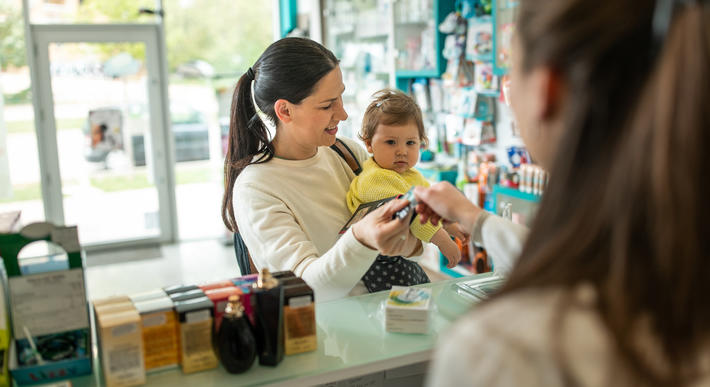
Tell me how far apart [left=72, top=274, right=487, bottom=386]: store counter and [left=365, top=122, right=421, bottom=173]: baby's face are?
746mm

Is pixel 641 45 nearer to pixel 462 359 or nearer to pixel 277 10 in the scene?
pixel 462 359

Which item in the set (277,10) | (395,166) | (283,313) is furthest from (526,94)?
(277,10)

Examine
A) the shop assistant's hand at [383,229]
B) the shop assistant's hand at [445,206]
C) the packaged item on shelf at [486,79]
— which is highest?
the packaged item on shelf at [486,79]

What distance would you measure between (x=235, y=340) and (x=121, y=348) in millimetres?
242

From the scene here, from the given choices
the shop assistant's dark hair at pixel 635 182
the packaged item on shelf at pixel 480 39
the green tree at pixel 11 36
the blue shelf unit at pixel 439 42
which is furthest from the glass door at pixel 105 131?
the shop assistant's dark hair at pixel 635 182

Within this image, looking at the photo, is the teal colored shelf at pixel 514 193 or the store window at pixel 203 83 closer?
the teal colored shelf at pixel 514 193

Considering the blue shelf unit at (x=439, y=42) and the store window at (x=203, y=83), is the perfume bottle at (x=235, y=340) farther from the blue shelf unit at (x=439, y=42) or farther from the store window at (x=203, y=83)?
the store window at (x=203, y=83)

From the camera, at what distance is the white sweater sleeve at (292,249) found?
185 cm

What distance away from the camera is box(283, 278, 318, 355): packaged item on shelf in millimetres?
1445

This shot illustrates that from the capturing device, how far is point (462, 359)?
725mm

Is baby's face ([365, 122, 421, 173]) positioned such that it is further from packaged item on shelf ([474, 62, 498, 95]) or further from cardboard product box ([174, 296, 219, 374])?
packaged item on shelf ([474, 62, 498, 95])

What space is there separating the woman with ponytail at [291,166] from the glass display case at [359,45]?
10.8 feet

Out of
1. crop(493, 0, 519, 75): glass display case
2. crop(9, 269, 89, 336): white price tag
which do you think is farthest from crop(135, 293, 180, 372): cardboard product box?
crop(493, 0, 519, 75): glass display case

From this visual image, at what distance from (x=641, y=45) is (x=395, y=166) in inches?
69.2
